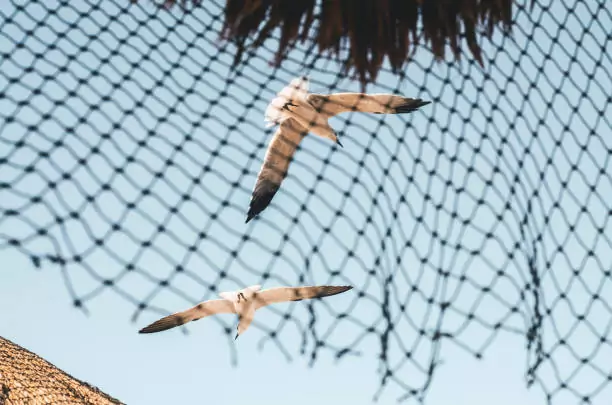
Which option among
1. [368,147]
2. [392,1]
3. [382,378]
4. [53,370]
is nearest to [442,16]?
[392,1]

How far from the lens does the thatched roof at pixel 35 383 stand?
253 cm

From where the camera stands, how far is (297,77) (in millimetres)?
1659

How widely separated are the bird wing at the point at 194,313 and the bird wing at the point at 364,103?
0.54 meters

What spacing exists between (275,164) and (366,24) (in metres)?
0.52

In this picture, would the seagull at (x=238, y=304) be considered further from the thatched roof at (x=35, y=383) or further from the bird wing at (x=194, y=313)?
the thatched roof at (x=35, y=383)

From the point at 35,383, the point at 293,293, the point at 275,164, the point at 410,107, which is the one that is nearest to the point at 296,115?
the point at 275,164

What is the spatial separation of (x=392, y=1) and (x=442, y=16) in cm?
10

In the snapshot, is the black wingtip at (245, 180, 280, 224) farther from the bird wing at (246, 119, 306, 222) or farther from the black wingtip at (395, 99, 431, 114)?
the black wingtip at (395, 99, 431, 114)

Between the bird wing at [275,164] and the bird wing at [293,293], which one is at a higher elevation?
the bird wing at [275,164]

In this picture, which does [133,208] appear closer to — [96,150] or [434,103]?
→ [96,150]

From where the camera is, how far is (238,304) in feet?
5.77

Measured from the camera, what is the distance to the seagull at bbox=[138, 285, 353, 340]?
169 cm

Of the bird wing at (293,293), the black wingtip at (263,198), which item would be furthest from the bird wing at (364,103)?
the bird wing at (293,293)

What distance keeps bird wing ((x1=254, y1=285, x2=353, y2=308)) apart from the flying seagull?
0.68 ft
